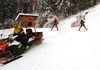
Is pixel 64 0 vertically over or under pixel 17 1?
under

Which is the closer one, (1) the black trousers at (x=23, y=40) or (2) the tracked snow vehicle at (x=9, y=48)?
(2) the tracked snow vehicle at (x=9, y=48)

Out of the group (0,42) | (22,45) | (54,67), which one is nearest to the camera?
(54,67)

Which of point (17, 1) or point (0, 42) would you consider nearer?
point (0, 42)

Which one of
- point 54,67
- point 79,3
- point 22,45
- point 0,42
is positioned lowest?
point 54,67

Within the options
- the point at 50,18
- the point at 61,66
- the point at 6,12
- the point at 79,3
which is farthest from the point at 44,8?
the point at 61,66

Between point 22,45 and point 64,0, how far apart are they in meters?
24.9

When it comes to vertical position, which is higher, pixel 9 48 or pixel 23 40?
pixel 23 40

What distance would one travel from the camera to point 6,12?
37.4 meters

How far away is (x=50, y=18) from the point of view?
2811 centimetres

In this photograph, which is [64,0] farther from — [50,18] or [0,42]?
[0,42]

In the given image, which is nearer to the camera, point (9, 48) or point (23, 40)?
point (9, 48)

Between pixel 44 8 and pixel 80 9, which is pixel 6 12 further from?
pixel 80 9

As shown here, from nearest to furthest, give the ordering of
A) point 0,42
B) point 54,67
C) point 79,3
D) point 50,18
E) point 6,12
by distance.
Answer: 1. point 54,67
2. point 0,42
3. point 79,3
4. point 50,18
5. point 6,12

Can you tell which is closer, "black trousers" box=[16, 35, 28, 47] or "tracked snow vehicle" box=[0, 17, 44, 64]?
"tracked snow vehicle" box=[0, 17, 44, 64]
